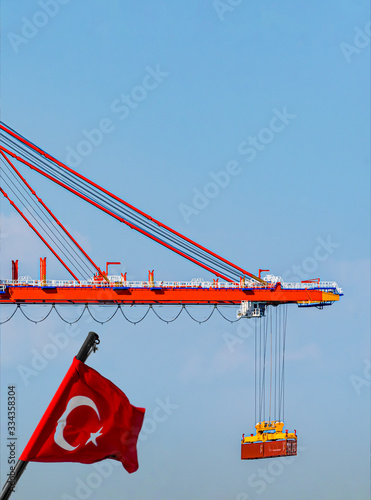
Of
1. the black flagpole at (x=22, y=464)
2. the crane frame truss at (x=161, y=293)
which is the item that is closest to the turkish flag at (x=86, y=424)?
the black flagpole at (x=22, y=464)

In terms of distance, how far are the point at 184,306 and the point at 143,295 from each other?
2.76m

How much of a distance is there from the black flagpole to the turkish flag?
9.3 inches

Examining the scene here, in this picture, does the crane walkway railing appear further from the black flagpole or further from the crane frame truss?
the black flagpole

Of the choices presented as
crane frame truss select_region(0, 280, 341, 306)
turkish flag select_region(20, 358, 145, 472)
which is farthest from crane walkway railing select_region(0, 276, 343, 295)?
turkish flag select_region(20, 358, 145, 472)

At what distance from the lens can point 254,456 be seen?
50.3 meters

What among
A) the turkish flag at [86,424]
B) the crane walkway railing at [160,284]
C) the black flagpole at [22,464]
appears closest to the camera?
the black flagpole at [22,464]

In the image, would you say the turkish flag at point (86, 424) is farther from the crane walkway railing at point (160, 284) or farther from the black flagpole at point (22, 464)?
the crane walkway railing at point (160, 284)

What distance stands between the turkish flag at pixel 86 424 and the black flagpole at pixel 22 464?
0.24m

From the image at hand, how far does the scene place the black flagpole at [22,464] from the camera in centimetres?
1379

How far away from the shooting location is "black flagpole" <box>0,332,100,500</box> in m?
13.8

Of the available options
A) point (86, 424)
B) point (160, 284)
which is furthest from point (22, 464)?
point (160, 284)

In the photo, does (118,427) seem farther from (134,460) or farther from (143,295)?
(143,295)

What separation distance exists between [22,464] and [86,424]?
2126 millimetres

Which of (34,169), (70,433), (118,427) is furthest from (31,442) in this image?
(34,169)
